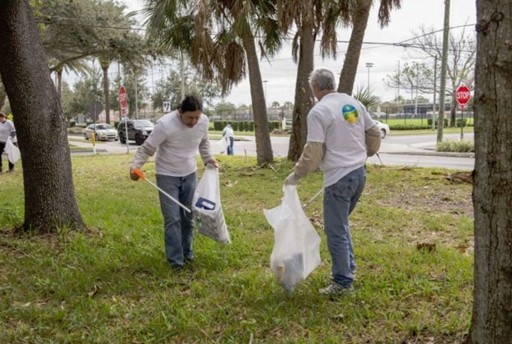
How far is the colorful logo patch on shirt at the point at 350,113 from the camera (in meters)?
3.84

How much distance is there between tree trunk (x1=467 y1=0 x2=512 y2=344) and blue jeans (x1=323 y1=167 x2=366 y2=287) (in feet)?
4.61

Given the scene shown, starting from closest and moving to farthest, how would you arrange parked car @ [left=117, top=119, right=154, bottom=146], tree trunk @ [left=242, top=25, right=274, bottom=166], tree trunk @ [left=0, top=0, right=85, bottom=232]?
tree trunk @ [left=0, top=0, right=85, bottom=232] → tree trunk @ [left=242, top=25, right=274, bottom=166] → parked car @ [left=117, top=119, right=154, bottom=146]

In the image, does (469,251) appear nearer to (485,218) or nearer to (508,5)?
(485,218)

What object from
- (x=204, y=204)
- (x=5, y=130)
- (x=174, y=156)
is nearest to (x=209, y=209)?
(x=204, y=204)

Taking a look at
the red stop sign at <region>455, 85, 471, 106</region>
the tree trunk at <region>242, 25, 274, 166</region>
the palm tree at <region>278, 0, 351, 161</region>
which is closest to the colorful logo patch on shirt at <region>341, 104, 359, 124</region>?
the palm tree at <region>278, 0, 351, 161</region>

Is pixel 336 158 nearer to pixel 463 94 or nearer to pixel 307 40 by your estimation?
pixel 307 40

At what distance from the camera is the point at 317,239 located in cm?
398

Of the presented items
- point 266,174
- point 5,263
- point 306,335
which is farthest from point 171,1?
point 306,335

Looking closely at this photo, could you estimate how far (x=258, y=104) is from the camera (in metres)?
13.0

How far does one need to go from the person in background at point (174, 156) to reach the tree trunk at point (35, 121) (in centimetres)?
156

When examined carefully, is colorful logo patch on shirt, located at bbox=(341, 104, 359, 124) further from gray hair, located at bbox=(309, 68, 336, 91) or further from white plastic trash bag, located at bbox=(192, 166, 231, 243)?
white plastic trash bag, located at bbox=(192, 166, 231, 243)

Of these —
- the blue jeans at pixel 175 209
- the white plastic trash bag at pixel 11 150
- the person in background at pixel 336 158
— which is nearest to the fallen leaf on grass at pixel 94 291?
the blue jeans at pixel 175 209

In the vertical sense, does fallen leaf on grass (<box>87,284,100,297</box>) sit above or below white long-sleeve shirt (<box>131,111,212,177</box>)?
below

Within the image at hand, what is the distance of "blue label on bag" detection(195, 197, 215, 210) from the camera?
15.3 feet
